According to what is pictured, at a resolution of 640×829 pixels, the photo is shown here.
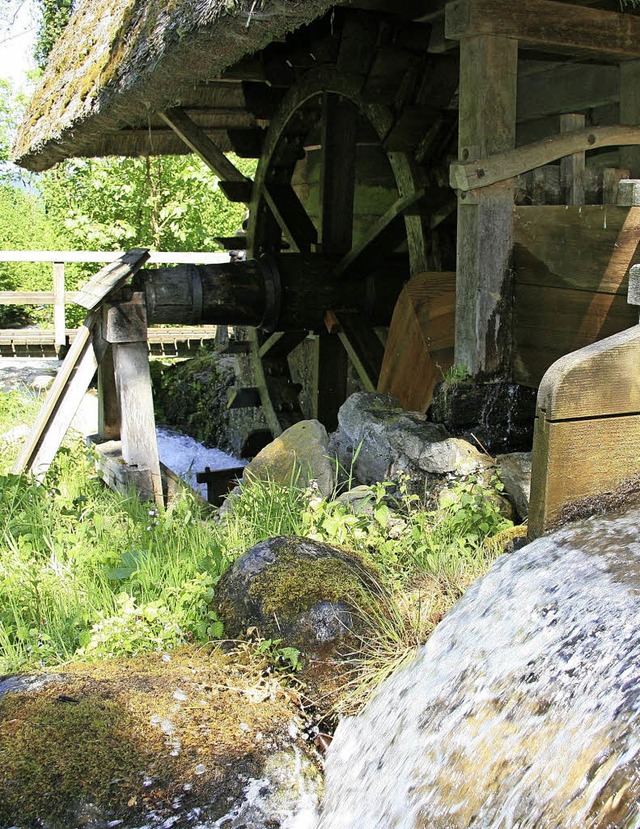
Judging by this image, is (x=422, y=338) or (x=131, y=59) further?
(x=131, y=59)

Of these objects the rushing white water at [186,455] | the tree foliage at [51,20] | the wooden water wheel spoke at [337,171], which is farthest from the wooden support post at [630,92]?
the tree foliage at [51,20]

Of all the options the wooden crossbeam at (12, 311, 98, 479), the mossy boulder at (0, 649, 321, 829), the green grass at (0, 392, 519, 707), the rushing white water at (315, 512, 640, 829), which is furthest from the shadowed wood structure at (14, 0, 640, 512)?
the mossy boulder at (0, 649, 321, 829)

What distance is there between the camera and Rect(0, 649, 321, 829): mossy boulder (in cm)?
196

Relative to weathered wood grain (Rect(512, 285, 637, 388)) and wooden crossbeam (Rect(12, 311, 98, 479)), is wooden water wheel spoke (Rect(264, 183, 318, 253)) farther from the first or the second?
weathered wood grain (Rect(512, 285, 637, 388))

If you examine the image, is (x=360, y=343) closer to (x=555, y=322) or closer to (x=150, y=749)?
(x=555, y=322)

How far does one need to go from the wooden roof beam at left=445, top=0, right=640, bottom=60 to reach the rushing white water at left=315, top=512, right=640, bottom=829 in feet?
6.94

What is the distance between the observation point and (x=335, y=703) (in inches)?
93.7

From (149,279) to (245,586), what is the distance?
11.0 feet

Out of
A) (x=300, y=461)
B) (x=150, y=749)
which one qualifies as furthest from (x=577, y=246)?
(x=150, y=749)

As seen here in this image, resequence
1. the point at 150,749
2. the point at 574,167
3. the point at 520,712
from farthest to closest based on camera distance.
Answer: the point at 574,167, the point at 150,749, the point at 520,712

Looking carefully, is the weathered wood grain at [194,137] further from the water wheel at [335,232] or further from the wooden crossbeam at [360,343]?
the wooden crossbeam at [360,343]

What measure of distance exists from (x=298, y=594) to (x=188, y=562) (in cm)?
73

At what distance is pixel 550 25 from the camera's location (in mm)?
3588

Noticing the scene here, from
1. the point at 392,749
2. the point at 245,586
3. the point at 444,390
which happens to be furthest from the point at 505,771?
the point at 444,390
